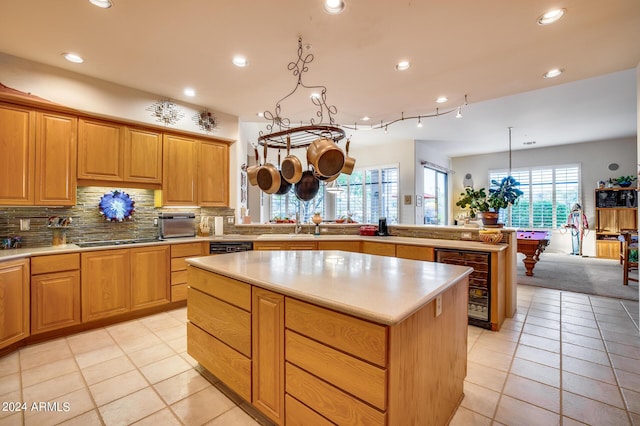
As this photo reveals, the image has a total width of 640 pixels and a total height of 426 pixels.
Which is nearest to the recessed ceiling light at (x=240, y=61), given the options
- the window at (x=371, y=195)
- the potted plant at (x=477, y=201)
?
the potted plant at (x=477, y=201)

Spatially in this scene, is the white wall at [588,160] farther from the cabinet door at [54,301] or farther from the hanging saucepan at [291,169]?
the cabinet door at [54,301]

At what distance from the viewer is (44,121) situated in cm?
297

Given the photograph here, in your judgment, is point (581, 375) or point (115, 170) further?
point (115, 170)

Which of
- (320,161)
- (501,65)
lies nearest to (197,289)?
(320,161)

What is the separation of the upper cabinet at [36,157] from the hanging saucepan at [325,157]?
2.87 meters

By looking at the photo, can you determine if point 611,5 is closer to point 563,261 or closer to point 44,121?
point 44,121

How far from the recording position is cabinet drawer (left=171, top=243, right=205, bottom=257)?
3.66 m

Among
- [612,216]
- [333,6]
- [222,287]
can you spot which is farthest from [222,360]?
[612,216]

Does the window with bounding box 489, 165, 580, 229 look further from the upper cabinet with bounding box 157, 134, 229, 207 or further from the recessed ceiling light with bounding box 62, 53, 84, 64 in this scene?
the recessed ceiling light with bounding box 62, 53, 84, 64

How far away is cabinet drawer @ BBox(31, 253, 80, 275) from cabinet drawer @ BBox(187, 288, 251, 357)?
1.58 meters

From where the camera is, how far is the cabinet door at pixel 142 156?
140 inches

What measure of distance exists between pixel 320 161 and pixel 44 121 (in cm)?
306

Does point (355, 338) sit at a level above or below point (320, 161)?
below

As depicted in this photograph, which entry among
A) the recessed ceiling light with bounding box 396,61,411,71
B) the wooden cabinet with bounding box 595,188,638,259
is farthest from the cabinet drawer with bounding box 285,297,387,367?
the wooden cabinet with bounding box 595,188,638,259
